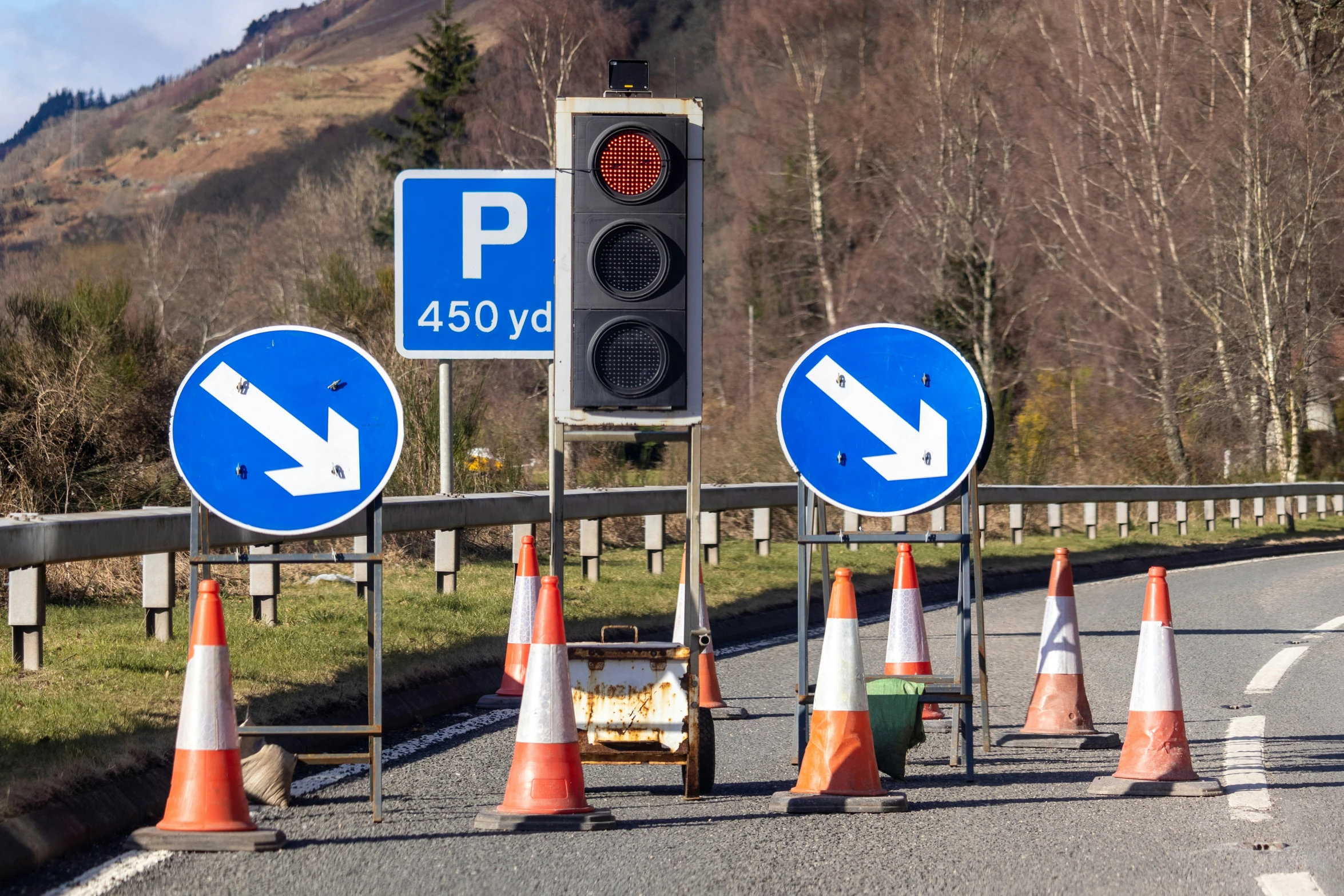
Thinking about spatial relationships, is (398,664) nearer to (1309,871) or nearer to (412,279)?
(412,279)

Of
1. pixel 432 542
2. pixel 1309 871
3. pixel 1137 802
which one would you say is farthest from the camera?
pixel 432 542

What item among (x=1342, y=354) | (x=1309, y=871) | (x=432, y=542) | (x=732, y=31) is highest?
(x=732, y=31)

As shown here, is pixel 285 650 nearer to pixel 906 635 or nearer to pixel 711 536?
pixel 906 635

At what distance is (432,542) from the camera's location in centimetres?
1670

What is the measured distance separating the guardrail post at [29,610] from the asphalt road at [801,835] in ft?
6.15

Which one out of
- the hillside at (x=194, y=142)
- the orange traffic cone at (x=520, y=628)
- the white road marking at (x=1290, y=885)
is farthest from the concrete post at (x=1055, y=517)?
the hillside at (x=194, y=142)

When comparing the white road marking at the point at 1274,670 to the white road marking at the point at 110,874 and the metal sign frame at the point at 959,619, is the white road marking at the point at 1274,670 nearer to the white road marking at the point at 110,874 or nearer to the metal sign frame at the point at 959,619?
the metal sign frame at the point at 959,619

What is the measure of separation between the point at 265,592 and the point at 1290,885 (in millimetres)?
6563

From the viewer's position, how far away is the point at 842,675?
6.40m

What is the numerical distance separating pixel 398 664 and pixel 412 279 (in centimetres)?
202

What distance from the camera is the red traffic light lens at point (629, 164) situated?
6.83m

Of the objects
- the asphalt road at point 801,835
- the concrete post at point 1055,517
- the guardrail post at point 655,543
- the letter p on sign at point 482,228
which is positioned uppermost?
the letter p on sign at point 482,228

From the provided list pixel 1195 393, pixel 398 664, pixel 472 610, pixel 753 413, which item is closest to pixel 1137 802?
pixel 398 664

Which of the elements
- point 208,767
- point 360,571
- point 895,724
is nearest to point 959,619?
point 895,724
